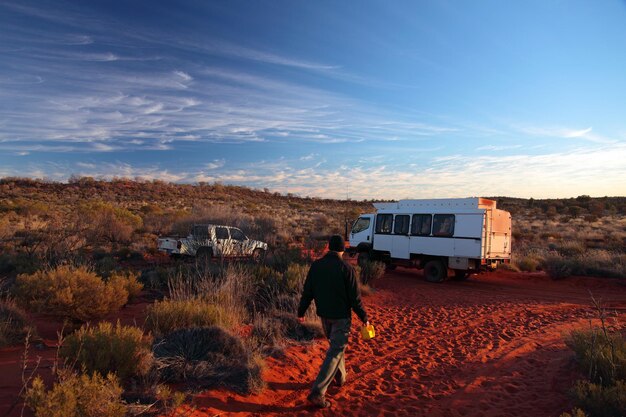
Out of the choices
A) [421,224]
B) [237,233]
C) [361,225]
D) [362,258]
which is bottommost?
[362,258]

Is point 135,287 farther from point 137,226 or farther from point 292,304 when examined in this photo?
point 137,226

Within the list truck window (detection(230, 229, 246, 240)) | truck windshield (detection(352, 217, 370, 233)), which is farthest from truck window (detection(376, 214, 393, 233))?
truck window (detection(230, 229, 246, 240))

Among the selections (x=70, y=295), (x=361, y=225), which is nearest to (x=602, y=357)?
(x=70, y=295)

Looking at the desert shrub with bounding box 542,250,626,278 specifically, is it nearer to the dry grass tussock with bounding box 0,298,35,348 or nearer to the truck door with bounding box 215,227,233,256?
the truck door with bounding box 215,227,233,256

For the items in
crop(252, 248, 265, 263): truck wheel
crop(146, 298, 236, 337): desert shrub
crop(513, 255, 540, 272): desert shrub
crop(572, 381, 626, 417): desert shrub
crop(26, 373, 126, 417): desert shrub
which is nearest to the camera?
crop(26, 373, 126, 417): desert shrub

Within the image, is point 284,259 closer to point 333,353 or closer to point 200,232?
point 200,232

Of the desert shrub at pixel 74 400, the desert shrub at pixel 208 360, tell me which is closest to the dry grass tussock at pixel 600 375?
the desert shrub at pixel 208 360

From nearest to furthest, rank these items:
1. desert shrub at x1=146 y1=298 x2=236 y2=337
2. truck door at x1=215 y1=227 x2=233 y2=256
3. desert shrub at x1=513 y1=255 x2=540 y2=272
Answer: desert shrub at x1=146 y1=298 x2=236 y2=337
truck door at x1=215 y1=227 x2=233 y2=256
desert shrub at x1=513 y1=255 x2=540 y2=272

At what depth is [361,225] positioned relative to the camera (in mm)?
17656

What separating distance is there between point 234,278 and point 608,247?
22.3 meters

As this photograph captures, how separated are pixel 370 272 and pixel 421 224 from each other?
2.77m

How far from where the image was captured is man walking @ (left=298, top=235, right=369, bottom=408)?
5059 mm

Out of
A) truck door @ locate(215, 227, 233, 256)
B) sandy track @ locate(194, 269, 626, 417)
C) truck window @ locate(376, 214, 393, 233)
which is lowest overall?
sandy track @ locate(194, 269, 626, 417)

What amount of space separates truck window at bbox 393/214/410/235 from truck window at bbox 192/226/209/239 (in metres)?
7.33
